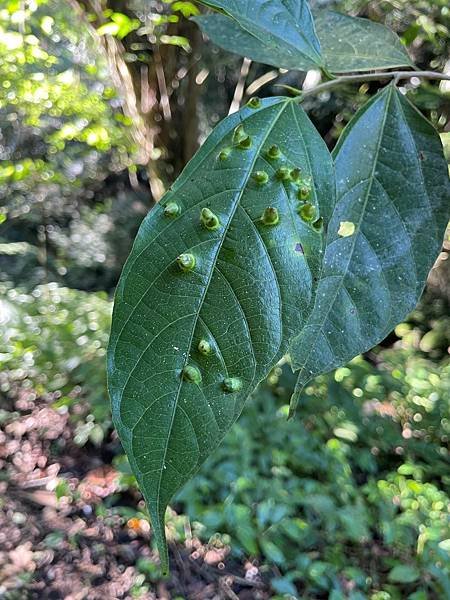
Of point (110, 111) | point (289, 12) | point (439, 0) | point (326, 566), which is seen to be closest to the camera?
point (289, 12)

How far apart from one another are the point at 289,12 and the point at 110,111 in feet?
6.52

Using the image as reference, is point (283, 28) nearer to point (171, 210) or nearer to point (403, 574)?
point (171, 210)

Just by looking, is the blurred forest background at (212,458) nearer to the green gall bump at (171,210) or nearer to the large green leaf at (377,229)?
the large green leaf at (377,229)

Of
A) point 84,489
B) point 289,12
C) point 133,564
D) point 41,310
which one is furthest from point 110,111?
point 289,12

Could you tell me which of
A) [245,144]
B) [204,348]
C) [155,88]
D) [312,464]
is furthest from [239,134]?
[155,88]

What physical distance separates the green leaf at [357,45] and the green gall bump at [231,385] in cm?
23

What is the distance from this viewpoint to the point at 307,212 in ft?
0.80

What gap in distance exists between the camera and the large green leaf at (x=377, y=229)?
282 millimetres

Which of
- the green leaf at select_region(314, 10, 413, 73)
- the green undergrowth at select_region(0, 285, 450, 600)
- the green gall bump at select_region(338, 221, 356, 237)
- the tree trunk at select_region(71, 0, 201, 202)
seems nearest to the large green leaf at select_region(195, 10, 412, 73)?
the green leaf at select_region(314, 10, 413, 73)

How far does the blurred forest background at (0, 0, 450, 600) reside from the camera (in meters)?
1.42

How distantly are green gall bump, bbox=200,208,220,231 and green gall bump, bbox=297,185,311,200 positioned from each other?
0.14ft

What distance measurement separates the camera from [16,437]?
73.2 inches

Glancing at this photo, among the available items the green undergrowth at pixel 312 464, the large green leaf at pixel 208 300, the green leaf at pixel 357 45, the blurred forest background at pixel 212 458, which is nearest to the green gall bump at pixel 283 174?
the large green leaf at pixel 208 300

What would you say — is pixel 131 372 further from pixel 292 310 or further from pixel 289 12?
pixel 289 12
